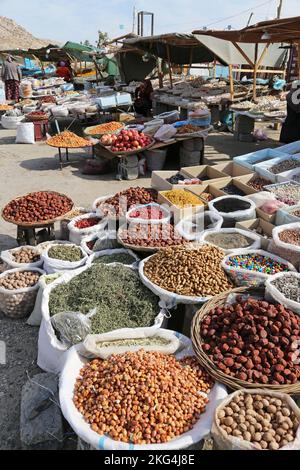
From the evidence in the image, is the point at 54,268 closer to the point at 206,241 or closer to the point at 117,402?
the point at 206,241

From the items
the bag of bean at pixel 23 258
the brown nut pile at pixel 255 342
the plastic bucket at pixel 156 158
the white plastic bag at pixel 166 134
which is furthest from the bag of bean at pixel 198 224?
the plastic bucket at pixel 156 158

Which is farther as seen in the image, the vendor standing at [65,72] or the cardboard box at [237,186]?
the vendor standing at [65,72]

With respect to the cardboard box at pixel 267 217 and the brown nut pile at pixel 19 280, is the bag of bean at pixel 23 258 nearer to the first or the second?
the brown nut pile at pixel 19 280

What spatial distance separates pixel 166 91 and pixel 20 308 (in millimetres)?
10292

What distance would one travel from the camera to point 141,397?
6.21 feet

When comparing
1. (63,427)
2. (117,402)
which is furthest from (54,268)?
(117,402)

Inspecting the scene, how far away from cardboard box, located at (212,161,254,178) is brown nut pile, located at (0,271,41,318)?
Result: 9.71ft

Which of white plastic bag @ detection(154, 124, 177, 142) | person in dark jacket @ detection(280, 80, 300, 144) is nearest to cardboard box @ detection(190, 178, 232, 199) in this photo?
white plastic bag @ detection(154, 124, 177, 142)

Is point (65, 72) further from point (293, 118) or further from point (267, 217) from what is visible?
point (267, 217)

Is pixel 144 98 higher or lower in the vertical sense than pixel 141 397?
higher

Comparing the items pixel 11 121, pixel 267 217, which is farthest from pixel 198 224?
pixel 11 121

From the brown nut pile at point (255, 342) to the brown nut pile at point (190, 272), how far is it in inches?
11.2

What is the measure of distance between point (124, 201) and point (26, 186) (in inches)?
117

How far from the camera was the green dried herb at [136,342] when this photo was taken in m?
2.34
